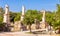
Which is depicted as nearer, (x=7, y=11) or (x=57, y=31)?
(x=57, y=31)

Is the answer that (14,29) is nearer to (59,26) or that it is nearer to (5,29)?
(5,29)

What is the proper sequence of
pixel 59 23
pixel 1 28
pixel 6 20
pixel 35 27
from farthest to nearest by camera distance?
pixel 35 27
pixel 6 20
pixel 1 28
pixel 59 23

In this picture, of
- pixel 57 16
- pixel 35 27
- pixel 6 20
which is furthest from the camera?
pixel 35 27

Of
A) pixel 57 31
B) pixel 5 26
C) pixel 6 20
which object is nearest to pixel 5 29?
pixel 5 26

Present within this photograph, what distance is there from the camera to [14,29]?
3734cm

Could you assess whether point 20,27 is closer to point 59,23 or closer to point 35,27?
point 35,27

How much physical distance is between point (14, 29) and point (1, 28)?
330 centimetres

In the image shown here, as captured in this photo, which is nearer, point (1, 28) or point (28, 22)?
point (28, 22)

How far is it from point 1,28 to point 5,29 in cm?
120

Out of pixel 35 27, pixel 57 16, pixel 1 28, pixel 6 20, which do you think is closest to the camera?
pixel 57 16

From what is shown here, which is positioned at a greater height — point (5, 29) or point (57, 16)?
point (57, 16)

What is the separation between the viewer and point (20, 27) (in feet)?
120

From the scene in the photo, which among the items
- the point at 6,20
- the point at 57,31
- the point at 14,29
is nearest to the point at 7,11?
the point at 6,20

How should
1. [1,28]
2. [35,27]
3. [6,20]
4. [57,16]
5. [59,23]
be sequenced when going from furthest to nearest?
[35,27]
[6,20]
[1,28]
[57,16]
[59,23]
